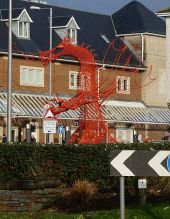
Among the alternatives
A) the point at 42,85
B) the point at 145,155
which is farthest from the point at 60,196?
the point at 42,85

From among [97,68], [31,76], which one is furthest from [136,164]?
[31,76]

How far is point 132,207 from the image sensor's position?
19.6 meters

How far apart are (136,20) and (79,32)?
6.22 m

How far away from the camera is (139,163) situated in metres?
15.6

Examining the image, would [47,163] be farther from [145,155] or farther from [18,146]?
[145,155]

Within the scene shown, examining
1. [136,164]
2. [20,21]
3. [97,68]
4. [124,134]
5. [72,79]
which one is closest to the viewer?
[136,164]

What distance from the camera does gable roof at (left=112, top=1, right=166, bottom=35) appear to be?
82250 mm

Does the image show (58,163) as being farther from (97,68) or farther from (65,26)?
(65,26)

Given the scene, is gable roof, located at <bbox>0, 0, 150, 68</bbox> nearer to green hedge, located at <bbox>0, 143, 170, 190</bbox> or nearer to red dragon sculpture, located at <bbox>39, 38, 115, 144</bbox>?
red dragon sculpture, located at <bbox>39, 38, 115, 144</bbox>

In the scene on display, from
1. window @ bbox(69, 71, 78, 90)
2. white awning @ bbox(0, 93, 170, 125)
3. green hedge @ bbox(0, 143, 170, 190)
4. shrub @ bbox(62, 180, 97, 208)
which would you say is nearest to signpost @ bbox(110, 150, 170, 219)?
shrub @ bbox(62, 180, 97, 208)

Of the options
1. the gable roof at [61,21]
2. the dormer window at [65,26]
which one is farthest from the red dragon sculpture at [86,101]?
the gable roof at [61,21]

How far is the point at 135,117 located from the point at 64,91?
291 inches

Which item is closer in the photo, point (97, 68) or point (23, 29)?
point (97, 68)

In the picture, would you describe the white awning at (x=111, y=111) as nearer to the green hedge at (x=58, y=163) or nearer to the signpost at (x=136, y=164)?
the green hedge at (x=58, y=163)
